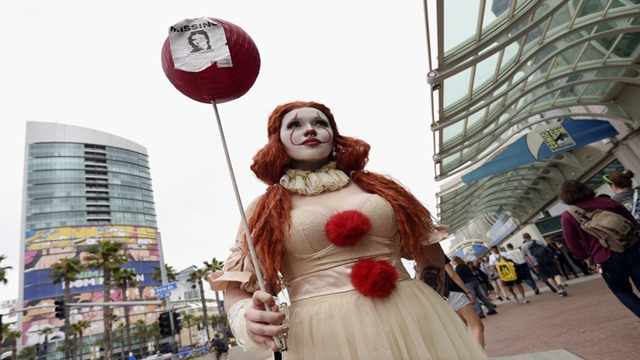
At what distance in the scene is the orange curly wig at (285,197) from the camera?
53.2 inches

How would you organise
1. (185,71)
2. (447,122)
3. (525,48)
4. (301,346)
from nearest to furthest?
(301,346) → (185,71) → (525,48) → (447,122)

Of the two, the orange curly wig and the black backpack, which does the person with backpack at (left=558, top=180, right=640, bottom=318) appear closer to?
the orange curly wig

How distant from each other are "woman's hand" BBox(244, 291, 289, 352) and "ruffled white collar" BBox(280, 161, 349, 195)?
24.4 inches

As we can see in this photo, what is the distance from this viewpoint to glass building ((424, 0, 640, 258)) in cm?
546

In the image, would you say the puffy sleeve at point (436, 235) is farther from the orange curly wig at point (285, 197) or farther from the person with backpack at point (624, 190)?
the person with backpack at point (624, 190)

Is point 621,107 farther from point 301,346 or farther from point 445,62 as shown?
point 301,346

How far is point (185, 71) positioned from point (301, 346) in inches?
46.0

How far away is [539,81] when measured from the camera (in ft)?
25.0

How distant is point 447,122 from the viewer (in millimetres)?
7559

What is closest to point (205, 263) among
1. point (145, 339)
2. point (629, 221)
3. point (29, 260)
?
point (629, 221)

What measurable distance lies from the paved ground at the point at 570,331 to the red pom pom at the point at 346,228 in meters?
3.20

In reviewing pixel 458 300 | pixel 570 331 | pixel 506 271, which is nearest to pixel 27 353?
pixel 506 271

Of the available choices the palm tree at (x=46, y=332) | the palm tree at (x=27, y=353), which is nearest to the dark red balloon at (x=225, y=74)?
the palm tree at (x=46, y=332)

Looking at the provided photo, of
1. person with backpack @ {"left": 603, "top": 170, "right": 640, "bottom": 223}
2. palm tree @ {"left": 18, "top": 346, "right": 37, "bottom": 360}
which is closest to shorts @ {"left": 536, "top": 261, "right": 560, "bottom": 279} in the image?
person with backpack @ {"left": 603, "top": 170, "right": 640, "bottom": 223}
